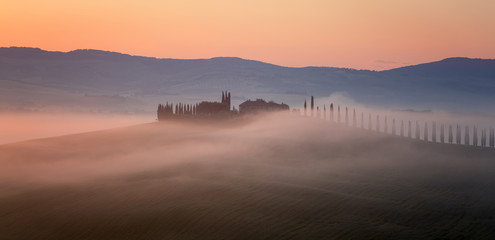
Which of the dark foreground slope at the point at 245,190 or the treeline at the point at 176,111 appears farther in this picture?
the treeline at the point at 176,111

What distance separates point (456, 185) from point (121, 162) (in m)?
28.9

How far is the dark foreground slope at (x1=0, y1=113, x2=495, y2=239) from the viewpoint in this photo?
107 ft

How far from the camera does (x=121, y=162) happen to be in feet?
187

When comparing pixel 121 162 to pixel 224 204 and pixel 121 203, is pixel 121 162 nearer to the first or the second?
pixel 121 203

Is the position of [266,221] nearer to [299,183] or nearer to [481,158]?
[299,183]

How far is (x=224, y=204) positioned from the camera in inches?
1425

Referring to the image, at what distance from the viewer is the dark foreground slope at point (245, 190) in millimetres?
32500

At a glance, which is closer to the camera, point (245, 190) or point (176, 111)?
point (245, 190)

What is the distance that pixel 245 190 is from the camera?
130 ft

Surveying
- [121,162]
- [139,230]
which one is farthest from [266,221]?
[121,162]

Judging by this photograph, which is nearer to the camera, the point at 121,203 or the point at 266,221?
the point at 266,221

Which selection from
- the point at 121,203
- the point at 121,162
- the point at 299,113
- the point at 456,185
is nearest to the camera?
the point at 121,203

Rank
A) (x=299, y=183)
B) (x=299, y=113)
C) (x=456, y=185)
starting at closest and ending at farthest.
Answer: (x=299, y=183), (x=456, y=185), (x=299, y=113)

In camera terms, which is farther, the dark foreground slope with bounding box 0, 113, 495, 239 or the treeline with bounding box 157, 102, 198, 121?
the treeline with bounding box 157, 102, 198, 121
